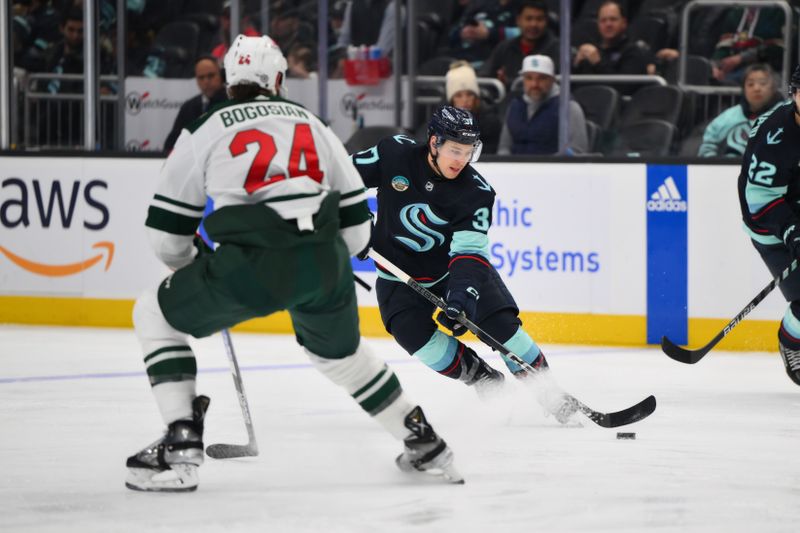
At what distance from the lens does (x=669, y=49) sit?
733 centimetres

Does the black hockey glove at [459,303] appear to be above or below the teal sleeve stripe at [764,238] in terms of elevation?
below

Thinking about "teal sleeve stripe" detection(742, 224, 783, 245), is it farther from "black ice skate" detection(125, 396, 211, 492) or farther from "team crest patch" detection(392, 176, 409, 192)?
"black ice skate" detection(125, 396, 211, 492)

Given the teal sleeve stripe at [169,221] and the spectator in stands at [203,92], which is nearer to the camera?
the teal sleeve stripe at [169,221]

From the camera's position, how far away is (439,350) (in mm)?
4160

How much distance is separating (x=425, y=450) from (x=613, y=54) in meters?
4.44

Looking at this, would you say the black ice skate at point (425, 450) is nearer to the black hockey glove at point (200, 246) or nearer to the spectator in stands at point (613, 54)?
the black hockey glove at point (200, 246)

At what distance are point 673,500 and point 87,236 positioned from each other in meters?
4.31

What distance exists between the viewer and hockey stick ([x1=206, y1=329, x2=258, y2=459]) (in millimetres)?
3432

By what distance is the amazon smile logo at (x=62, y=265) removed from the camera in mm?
6750

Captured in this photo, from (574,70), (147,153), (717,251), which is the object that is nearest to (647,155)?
(717,251)

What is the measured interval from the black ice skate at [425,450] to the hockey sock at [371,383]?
0.02m

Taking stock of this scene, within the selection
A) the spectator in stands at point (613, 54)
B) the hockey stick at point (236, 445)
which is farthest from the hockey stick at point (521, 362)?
the spectator in stands at point (613, 54)

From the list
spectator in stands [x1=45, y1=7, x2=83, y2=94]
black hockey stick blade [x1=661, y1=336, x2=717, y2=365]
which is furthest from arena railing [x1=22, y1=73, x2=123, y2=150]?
black hockey stick blade [x1=661, y1=336, x2=717, y2=365]

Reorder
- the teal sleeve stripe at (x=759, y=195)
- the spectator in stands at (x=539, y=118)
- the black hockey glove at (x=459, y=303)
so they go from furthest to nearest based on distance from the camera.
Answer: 1. the spectator in stands at (x=539, y=118)
2. the teal sleeve stripe at (x=759, y=195)
3. the black hockey glove at (x=459, y=303)
